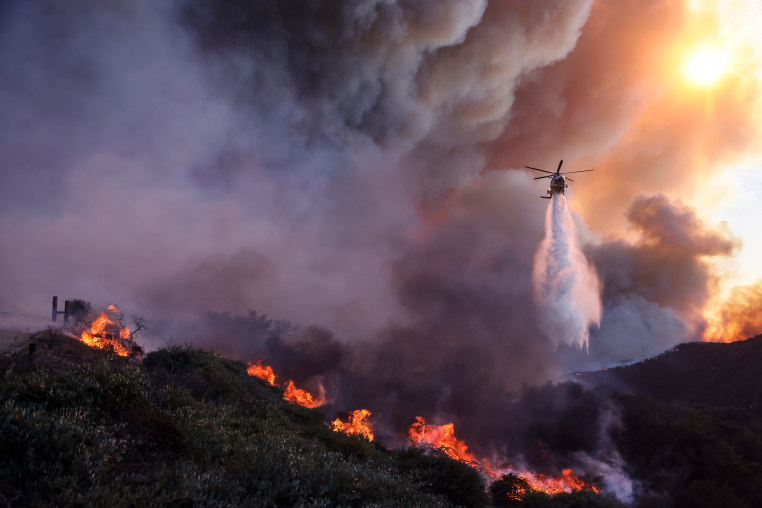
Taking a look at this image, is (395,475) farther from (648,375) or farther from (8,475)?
(648,375)

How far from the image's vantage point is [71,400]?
860cm

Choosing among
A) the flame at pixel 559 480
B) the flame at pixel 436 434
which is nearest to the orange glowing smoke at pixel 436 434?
the flame at pixel 436 434

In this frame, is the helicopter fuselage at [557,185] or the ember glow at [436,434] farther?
the ember glow at [436,434]

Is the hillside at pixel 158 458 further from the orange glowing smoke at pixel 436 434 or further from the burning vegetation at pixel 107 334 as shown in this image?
the orange glowing smoke at pixel 436 434

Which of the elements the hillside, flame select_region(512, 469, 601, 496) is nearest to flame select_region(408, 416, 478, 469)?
flame select_region(512, 469, 601, 496)

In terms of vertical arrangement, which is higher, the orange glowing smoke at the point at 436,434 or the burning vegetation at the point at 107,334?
the burning vegetation at the point at 107,334

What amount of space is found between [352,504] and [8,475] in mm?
6028

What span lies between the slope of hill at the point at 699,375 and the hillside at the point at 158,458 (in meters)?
121

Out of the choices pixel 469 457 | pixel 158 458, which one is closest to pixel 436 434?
pixel 469 457

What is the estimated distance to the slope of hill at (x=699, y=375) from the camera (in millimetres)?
106812

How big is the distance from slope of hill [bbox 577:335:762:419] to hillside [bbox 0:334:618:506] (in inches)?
4780

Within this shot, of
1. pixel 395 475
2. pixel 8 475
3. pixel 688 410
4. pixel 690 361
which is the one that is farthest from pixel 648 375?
pixel 8 475

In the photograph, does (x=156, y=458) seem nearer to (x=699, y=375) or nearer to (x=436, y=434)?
(x=436, y=434)

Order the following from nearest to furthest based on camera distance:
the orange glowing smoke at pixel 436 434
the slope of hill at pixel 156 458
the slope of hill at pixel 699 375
A: the slope of hill at pixel 156 458 → the orange glowing smoke at pixel 436 434 → the slope of hill at pixel 699 375
